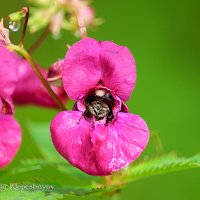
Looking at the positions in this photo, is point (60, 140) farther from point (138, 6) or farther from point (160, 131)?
point (138, 6)

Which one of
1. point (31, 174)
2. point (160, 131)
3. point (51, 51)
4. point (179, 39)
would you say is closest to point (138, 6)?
point (179, 39)

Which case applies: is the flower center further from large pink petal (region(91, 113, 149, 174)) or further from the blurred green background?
the blurred green background

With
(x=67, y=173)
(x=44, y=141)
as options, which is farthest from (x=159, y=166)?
(x=44, y=141)

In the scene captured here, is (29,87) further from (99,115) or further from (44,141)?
(99,115)

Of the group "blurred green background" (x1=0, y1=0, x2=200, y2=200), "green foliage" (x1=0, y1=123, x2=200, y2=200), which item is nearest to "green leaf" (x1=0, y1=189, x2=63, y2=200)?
"green foliage" (x1=0, y1=123, x2=200, y2=200)

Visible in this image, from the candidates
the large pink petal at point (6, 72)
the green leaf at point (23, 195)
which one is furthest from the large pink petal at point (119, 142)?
the large pink petal at point (6, 72)

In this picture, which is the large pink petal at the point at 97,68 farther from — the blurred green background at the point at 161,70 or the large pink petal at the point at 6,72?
the blurred green background at the point at 161,70
